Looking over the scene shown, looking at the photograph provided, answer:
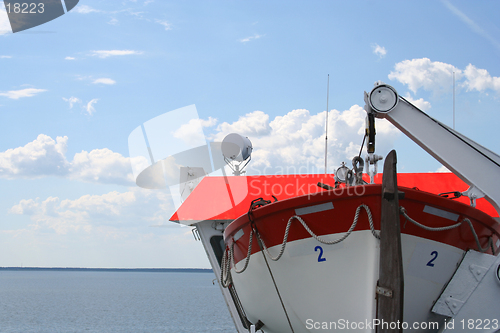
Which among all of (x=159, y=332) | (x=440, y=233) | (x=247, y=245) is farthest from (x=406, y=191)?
(x=159, y=332)

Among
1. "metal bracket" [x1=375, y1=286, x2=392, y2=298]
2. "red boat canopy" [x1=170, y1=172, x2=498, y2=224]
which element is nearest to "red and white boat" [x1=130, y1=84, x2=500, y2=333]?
"metal bracket" [x1=375, y1=286, x2=392, y2=298]

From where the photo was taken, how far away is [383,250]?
3688 mm

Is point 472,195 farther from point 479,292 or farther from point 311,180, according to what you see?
point 311,180

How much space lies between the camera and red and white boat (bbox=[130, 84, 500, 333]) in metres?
3.77

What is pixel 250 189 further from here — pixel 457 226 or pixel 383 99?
pixel 457 226

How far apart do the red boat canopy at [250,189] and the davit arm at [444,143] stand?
156 inches

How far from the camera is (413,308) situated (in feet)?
13.4

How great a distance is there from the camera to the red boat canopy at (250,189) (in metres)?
8.37

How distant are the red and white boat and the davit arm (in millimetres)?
11

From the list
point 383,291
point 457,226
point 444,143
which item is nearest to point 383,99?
point 444,143

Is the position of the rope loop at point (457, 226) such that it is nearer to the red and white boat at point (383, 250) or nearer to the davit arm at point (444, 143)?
the red and white boat at point (383, 250)

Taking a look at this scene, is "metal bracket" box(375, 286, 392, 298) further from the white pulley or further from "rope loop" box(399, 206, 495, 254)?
the white pulley

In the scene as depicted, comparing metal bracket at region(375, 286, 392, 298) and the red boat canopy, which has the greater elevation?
metal bracket at region(375, 286, 392, 298)

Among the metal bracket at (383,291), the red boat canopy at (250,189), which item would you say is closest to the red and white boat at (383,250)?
the metal bracket at (383,291)
